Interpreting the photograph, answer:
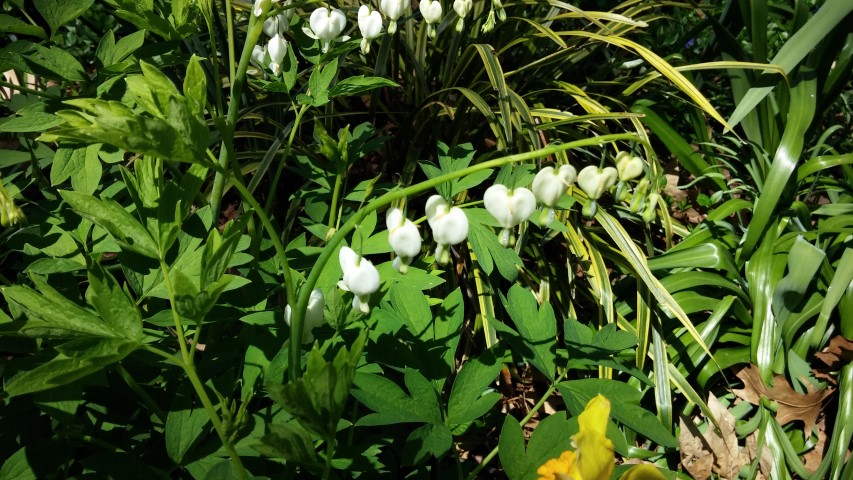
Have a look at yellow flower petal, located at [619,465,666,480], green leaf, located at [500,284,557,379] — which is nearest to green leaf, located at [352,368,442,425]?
green leaf, located at [500,284,557,379]

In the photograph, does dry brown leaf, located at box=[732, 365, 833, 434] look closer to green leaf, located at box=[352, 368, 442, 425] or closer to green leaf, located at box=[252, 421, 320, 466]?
green leaf, located at box=[352, 368, 442, 425]

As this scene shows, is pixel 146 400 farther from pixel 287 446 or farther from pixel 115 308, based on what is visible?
pixel 287 446

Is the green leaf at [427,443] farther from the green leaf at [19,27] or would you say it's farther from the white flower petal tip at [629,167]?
the green leaf at [19,27]

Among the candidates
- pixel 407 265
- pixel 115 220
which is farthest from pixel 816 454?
pixel 115 220

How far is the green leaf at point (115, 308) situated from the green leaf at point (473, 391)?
52 centimetres

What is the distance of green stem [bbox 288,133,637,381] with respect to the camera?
0.78 metres

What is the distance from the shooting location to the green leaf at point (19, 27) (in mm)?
1221

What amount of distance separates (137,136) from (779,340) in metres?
1.92

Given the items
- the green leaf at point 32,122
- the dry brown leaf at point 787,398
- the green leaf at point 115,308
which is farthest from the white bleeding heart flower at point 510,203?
the dry brown leaf at point 787,398

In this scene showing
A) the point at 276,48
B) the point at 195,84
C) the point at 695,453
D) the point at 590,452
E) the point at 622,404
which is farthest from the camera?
the point at 695,453

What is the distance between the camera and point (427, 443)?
100 centimetres

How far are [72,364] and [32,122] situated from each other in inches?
25.7

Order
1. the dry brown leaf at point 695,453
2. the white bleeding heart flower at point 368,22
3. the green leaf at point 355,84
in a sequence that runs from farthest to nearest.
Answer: the dry brown leaf at point 695,453
the white bleeding heart flower at point 368,22
the green leaf at point 355,84

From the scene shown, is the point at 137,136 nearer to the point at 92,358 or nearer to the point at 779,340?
the point at 92,358
